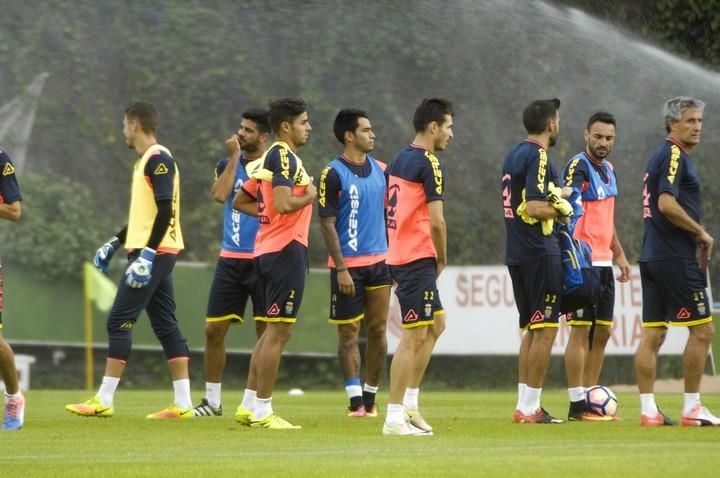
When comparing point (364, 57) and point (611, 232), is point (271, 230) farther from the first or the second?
point (364, 57)

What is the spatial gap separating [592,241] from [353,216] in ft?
6.47

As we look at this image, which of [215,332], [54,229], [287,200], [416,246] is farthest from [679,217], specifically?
[54,229]

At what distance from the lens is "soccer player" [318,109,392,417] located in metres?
13.4

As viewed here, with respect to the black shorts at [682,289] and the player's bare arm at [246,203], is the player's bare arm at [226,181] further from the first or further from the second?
the black shorts at [682,289]

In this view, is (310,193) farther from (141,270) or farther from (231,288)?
(231,288)

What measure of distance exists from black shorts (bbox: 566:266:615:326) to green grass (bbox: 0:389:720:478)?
0.84 metres

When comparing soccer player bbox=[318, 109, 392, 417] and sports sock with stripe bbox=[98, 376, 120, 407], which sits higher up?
soccer player bbox=[318, 109, 392, 417]

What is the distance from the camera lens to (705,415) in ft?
38.0

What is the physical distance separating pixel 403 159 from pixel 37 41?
14326 millimetres

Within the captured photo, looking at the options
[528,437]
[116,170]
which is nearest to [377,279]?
[528,437]

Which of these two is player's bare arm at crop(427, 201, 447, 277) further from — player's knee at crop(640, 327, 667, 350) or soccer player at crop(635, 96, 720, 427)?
player's knee at crop(640, 327, 667, 350)

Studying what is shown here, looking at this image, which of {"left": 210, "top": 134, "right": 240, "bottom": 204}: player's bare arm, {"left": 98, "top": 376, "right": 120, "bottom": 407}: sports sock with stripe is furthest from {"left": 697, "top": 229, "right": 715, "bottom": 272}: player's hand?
{"left": 98, "top": 376, "right": 120, "bottom": 407}: sports sock with stripe

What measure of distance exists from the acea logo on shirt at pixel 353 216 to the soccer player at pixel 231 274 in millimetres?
776

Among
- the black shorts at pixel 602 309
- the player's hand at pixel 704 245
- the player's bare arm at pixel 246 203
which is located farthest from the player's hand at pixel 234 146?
the player's hand at pixel 704 245
